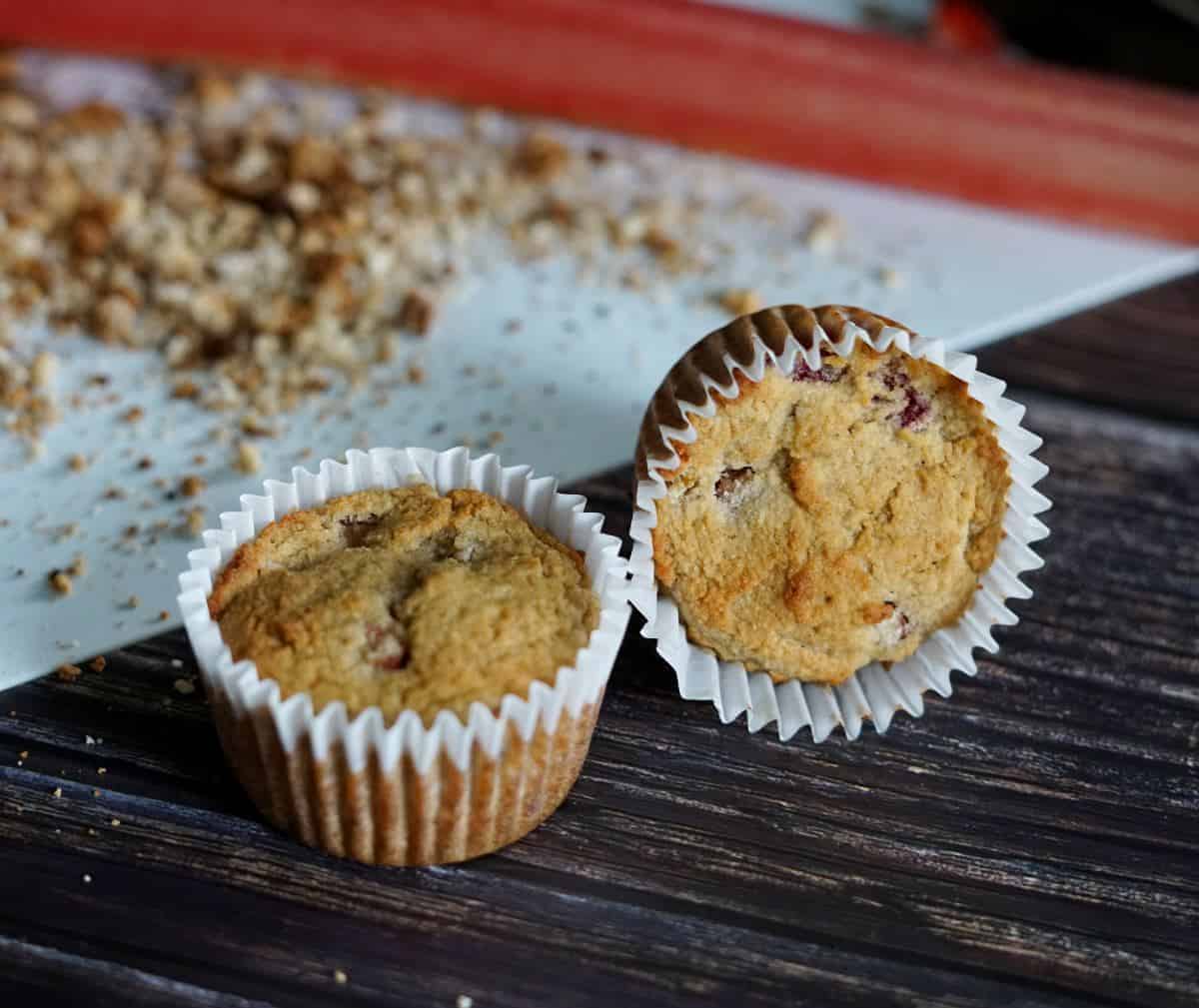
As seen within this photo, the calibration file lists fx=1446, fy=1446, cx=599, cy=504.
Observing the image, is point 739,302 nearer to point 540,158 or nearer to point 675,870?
point 540,158

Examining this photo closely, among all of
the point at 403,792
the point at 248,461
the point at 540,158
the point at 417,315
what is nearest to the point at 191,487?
the point at 248,461

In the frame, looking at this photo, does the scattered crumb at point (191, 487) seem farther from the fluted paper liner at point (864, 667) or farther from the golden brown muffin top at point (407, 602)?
the fluted paper liner at point (864, 667)

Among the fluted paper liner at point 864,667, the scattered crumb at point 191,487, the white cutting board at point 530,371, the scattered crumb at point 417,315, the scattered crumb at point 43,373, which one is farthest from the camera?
the scattered crumb at point 417,315

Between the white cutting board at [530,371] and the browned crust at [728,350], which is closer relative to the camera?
the browned crust at [728,350]

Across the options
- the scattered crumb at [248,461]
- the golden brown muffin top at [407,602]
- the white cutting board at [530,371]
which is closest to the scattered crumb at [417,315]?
the white cutting board at [530,371]

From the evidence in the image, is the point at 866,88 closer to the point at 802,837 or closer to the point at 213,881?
the point at 802,837

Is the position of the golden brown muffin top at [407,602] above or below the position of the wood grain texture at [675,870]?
above

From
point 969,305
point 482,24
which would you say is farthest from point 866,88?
point 482,24

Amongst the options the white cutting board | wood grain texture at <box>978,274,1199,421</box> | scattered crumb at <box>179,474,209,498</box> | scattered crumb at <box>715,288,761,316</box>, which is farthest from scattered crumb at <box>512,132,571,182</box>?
scattered crumb at <box>179,474,209,498</box>
